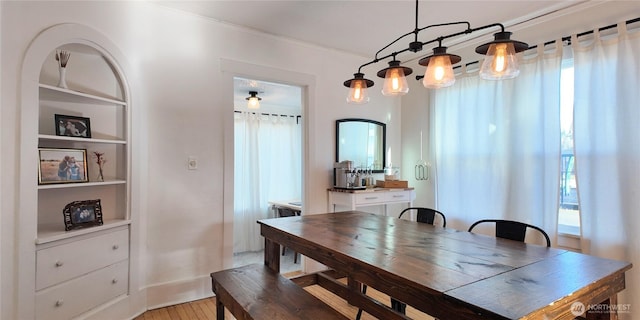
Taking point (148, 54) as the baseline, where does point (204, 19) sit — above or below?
above

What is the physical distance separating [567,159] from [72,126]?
12.4 feet

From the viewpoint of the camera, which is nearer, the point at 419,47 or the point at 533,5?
the point at 419,47

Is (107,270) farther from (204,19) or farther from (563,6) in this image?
(563,6)

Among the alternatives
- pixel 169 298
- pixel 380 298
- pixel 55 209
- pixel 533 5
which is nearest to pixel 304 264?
pixel 380 298

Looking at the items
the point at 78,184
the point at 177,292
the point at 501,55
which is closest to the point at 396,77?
the point at 501,55

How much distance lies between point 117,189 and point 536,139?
11.6 ft

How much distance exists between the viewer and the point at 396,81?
196cm

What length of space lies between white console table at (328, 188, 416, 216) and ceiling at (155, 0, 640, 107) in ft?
5.39

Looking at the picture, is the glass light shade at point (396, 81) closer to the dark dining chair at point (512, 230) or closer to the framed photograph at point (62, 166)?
the dark dining chair at point (512, 230)

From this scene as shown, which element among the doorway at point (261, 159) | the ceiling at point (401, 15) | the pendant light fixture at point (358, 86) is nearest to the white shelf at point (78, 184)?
the ceiling at point (401, 15)

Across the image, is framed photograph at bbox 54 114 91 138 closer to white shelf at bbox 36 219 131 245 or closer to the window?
white shelf at bbox 36 219 131 245

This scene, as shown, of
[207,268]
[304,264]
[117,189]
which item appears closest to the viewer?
[117,189]

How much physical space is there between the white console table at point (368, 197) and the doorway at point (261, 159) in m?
1.21

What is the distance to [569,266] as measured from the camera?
1350 millimetres
